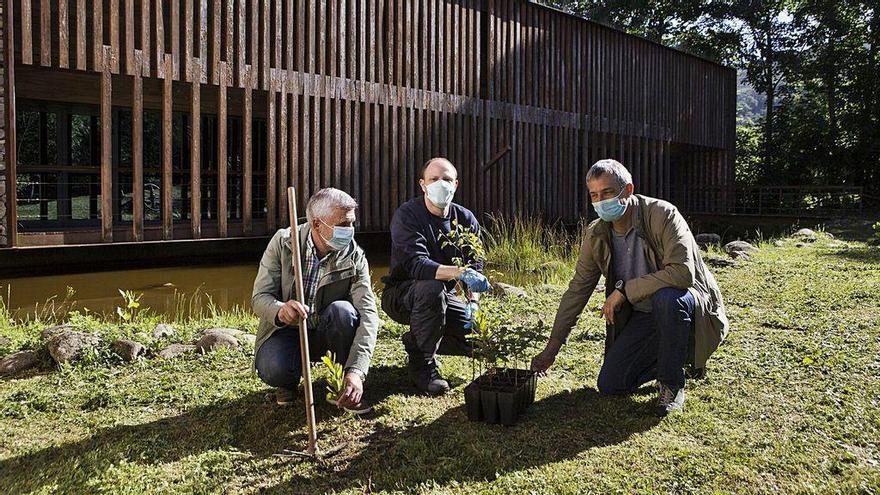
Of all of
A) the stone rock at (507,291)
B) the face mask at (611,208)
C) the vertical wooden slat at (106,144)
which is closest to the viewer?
the face mask at (611,208)

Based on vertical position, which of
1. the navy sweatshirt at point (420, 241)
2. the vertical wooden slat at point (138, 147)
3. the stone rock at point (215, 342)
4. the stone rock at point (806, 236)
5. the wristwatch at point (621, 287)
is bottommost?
the stone rock at point (215, 342)

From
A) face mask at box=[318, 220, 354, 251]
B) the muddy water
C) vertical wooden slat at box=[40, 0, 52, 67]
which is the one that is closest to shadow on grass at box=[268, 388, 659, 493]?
face mask at box=[318, 220, 354, 251]

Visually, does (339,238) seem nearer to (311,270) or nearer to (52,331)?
(311,270)

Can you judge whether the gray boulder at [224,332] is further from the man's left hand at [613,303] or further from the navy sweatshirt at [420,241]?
the man's left hand at [613,303]

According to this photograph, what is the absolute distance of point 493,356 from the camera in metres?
3.46

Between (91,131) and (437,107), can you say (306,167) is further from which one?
(91,131)

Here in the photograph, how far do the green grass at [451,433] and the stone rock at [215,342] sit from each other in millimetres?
132

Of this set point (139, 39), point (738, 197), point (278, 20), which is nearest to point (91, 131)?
point (139, 39)

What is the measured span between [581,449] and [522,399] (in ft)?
1.44

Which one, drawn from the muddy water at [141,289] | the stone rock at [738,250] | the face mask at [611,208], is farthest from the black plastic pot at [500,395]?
the stone rock at [738,250]

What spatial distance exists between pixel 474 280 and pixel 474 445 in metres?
0.86

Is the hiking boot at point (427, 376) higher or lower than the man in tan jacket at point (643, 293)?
lower

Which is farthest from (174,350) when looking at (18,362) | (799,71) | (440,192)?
(799,71)

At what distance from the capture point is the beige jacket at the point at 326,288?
3391mm
